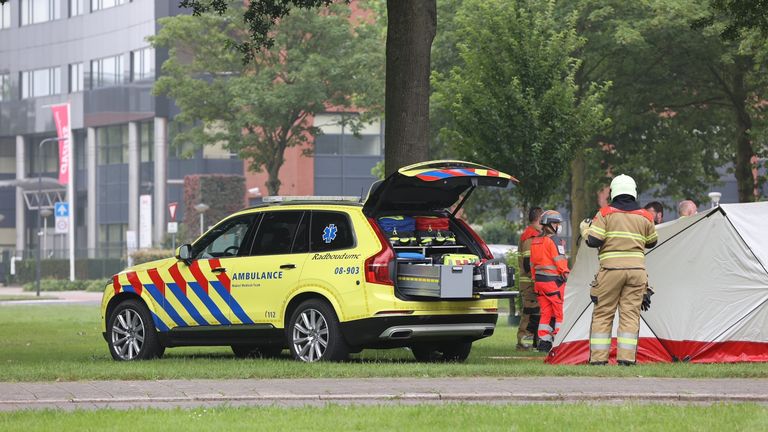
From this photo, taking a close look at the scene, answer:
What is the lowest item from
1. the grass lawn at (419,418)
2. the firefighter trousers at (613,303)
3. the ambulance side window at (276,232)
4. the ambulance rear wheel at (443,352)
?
the ambulance rear wheel at (443,352)

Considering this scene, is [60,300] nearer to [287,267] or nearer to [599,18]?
[599,18]

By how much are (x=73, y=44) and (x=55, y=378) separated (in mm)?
70203

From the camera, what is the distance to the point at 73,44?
8131 centimetres

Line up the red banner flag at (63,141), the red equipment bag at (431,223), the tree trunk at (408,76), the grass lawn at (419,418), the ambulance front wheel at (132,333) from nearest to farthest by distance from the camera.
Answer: the grass lawn at (419,418) < the red equipment bag at (431,223) < the ambulance front wheel at (132,333) < the tree trunk at (408,76) < the red banner flag at (63,141)

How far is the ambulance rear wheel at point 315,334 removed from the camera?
14984mm

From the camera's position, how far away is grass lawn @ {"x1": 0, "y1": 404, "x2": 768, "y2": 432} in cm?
953

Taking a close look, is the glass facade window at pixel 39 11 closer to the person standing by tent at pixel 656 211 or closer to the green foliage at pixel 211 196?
the green foliage at pixel 211 196

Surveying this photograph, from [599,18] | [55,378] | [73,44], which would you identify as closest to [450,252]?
[55,378]

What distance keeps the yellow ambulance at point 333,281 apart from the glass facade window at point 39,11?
224ft

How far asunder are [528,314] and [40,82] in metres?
69.4

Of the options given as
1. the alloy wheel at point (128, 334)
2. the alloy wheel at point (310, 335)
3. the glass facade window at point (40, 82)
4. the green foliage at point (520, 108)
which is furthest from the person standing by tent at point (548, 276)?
the glass facade window at point (40, 82)

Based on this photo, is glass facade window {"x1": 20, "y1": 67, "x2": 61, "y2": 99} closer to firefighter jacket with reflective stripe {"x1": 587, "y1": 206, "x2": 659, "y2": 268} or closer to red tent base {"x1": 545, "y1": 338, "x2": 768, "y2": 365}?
red tent base {"x1": 545, "y1": 338, "x2": 768, "y2": 365}

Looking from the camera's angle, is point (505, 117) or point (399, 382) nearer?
point (399, 382)

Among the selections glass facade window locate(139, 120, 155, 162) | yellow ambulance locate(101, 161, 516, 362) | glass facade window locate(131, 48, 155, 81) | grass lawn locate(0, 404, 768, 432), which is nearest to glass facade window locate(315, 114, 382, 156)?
glass facade window locate(139, 120, 155, 162)
